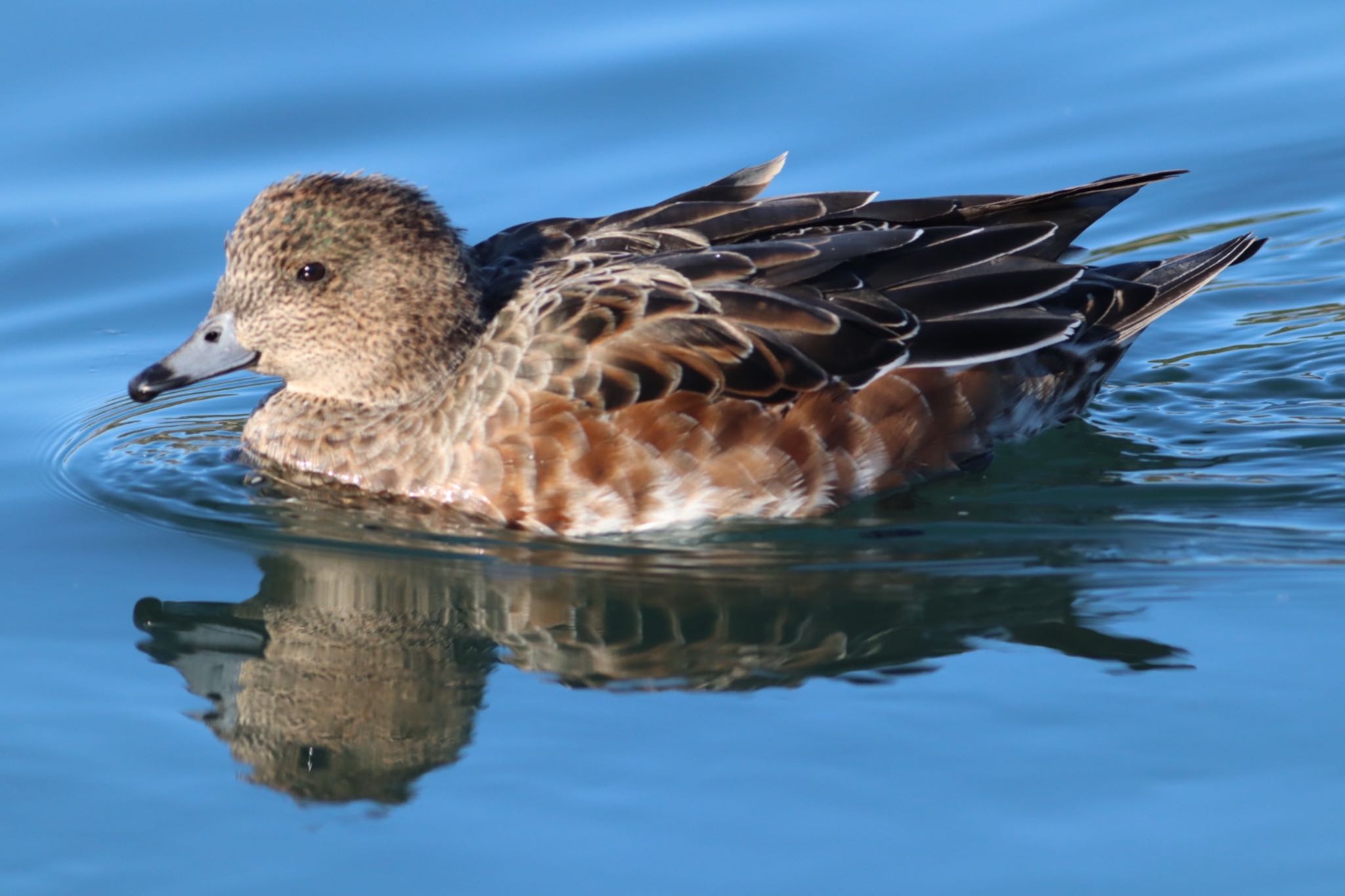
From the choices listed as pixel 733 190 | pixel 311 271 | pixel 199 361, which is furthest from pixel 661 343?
pixel 199 361

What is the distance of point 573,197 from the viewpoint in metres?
11.0

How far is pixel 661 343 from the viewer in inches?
311

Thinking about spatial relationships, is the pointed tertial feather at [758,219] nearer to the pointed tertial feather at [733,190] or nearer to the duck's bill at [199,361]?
the pointed tertial feather at [733,190]

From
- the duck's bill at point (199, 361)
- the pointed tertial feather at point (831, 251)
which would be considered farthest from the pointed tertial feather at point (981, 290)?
the duck's bill at point (199, 361)

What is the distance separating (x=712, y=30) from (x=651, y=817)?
7.70 meters

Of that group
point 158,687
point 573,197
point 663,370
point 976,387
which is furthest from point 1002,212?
point 158,687

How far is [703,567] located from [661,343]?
998mm

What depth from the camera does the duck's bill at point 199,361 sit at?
8.31 meters

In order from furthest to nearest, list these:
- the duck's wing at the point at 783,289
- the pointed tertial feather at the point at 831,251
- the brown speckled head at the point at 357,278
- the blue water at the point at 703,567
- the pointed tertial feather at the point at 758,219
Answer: the pointed tertial feather at the point at 758,219
the brown speckled head at the point at 357,278
the pointed tertial feather at the point at 831,251
the duck's wing at the point at 783,289
the blue water at the point at 703,567

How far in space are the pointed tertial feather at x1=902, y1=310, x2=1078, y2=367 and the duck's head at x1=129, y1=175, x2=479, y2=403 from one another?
6.77ft

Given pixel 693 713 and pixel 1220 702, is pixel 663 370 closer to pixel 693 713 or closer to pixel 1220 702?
pixel 693 713

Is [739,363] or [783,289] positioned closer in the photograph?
[739,363]

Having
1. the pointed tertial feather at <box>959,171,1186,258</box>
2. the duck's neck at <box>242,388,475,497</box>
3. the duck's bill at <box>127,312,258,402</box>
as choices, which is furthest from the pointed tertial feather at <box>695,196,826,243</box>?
the duck's bill at <box>127,312,258,402</box>

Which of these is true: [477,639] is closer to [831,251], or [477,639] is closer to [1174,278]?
[831,251]
